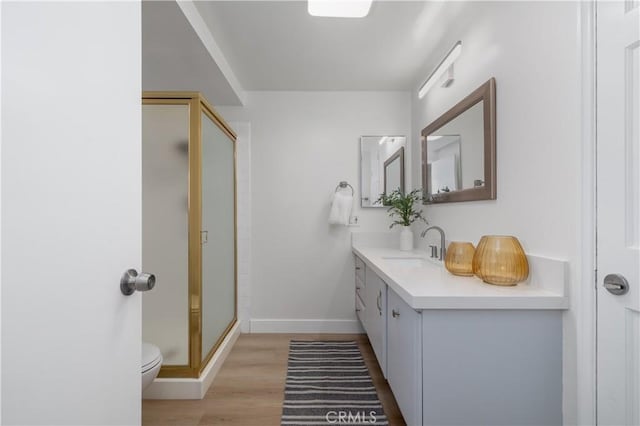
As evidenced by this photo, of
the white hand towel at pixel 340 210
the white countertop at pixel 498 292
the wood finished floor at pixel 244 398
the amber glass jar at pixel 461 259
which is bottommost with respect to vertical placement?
the wood finished floor at pixel 244 398

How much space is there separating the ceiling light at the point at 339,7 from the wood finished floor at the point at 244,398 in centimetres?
218

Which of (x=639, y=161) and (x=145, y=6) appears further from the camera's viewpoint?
(x=145, y=6)

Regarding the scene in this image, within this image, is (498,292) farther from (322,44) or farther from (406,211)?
(322,44)

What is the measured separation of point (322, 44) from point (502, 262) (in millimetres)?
1818

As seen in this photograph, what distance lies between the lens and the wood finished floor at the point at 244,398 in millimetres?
1669

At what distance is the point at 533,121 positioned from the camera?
1302 mm

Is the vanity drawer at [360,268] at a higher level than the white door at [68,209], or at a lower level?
lower

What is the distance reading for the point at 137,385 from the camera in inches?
31.9

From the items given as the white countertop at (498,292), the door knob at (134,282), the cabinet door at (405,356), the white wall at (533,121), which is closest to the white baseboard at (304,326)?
the cabinet door at (405,356)

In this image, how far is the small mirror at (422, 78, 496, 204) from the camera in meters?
1.60

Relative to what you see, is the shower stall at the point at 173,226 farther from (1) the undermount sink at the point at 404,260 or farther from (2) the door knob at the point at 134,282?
(1) the undermount sink at the point at 404,260

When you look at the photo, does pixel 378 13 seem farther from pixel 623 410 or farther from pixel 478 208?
pixel 623 410

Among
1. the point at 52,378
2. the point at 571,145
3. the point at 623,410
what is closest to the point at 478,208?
the point at 571,145

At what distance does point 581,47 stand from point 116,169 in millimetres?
1486
